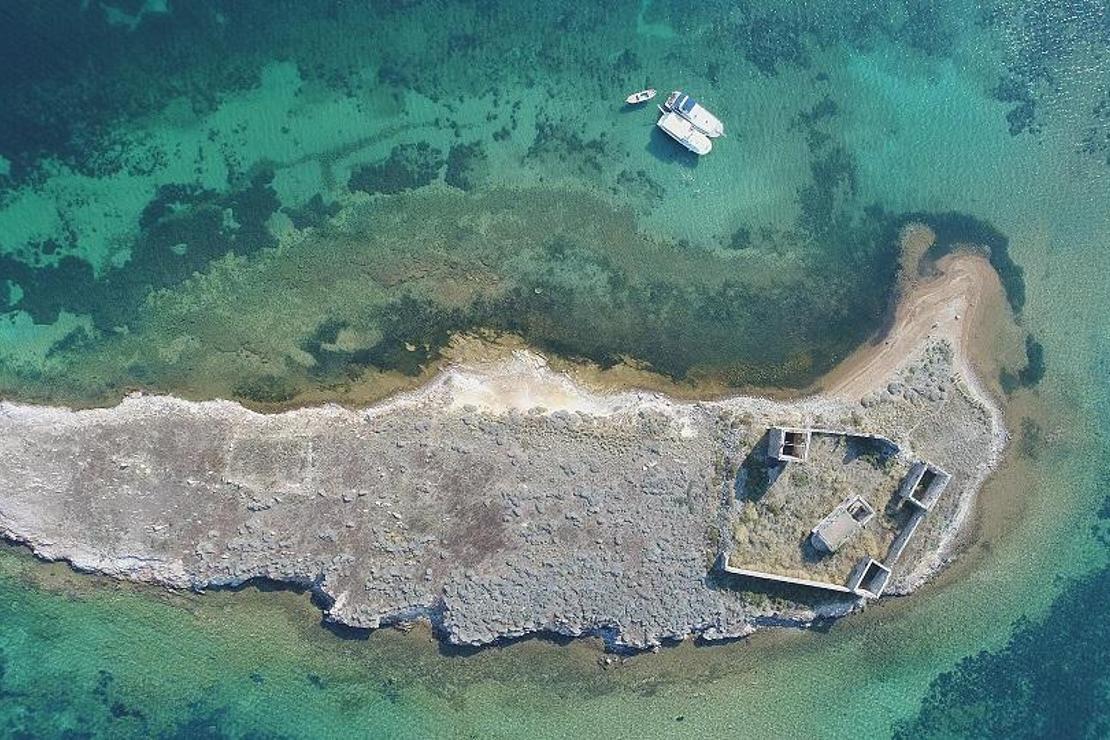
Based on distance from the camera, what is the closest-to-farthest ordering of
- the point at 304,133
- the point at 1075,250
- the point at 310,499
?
the point at 310,499 → the point at 304,133 → the point at 1075,250

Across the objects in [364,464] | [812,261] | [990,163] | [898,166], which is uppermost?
[990,163]

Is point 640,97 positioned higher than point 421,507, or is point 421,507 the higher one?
point 640,97

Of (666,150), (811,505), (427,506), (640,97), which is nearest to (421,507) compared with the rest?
(427,506)

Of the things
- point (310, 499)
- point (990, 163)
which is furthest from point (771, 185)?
point (310, 499)

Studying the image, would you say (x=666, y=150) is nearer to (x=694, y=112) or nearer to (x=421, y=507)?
(x=694, y=112)

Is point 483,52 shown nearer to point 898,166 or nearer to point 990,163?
point 898,166

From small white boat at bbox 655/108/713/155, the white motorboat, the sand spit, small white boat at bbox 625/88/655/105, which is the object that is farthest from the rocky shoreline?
small white boat at bbox 625/88/655/105

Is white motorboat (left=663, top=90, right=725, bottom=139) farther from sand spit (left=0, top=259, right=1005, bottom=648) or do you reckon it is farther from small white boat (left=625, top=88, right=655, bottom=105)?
sand spit (left=0, top=259, right=1005, bottom=648)
